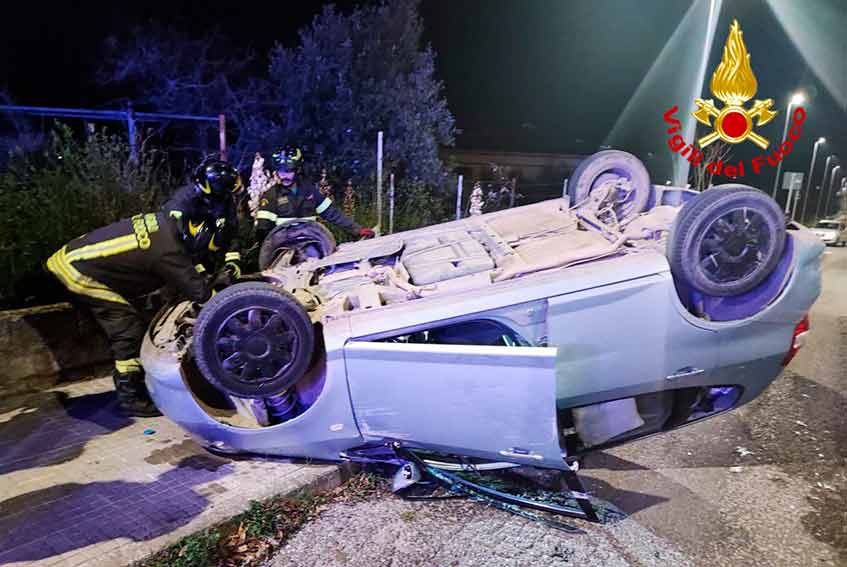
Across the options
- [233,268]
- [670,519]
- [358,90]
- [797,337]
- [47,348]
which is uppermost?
[358,90]

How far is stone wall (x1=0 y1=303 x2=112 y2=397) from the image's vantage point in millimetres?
4359

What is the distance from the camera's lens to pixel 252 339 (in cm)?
293

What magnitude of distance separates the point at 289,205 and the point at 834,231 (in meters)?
22.4

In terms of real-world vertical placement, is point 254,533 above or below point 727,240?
below

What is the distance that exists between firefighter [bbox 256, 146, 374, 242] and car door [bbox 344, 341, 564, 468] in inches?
110

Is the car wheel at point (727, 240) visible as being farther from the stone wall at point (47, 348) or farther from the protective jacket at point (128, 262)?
the stone wall at point (47, 348)

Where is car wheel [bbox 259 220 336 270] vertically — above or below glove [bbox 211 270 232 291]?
above

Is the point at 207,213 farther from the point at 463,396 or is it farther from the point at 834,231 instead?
the point at 834,231

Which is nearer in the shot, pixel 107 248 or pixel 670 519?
pixel 670 519

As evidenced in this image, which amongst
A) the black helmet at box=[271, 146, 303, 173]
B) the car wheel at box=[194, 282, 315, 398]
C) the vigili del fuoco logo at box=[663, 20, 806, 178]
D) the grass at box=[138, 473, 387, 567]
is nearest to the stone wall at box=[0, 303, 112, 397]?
the black helmet at box=[271, 146, 303, 173]

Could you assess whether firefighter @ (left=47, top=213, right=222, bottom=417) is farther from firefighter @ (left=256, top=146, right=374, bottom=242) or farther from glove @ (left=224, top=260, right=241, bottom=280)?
firefighter @ (left=256, top=146, right=374, bottom=242)

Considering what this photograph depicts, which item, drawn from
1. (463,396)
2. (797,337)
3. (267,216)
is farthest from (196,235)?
(797,337)

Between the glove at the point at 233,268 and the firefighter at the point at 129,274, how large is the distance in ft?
1.04

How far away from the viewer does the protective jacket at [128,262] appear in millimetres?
3736
